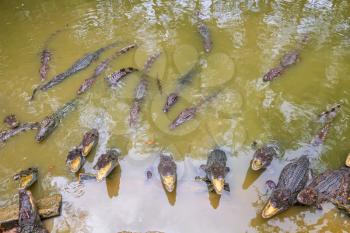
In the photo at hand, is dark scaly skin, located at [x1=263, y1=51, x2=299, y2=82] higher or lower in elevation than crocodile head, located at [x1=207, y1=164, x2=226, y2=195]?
lower

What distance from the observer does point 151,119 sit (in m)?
7.95

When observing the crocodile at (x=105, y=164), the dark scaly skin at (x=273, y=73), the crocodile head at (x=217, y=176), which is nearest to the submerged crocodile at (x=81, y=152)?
the crocodile at (x=105, y=164)

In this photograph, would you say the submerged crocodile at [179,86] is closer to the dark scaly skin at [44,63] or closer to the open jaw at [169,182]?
the open jaw at [169,182]

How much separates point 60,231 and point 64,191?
81cm

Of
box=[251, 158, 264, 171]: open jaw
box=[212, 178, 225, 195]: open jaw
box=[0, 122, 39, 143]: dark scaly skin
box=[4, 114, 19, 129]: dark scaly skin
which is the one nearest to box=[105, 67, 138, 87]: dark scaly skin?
box=[0, 122, 39, 143]: dark scaly skin

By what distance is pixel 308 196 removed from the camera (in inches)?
236

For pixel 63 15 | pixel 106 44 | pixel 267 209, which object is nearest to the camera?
pixel 267 209

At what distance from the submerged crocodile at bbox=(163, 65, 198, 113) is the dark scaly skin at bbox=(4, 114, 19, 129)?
10.9ft

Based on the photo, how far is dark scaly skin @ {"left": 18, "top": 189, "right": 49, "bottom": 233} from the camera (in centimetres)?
591

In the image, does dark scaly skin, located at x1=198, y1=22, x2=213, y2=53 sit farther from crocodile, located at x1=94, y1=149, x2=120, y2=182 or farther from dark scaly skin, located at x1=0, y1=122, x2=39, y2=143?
dark scaly skin, located at x1=0, y1=122, x2=39, y2=143

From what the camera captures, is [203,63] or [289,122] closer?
[289,122]

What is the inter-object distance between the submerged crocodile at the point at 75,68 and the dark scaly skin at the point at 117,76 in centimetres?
Answer: 94

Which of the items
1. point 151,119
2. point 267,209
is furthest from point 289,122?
point 151,119

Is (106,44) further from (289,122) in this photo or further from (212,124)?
(289,122)
